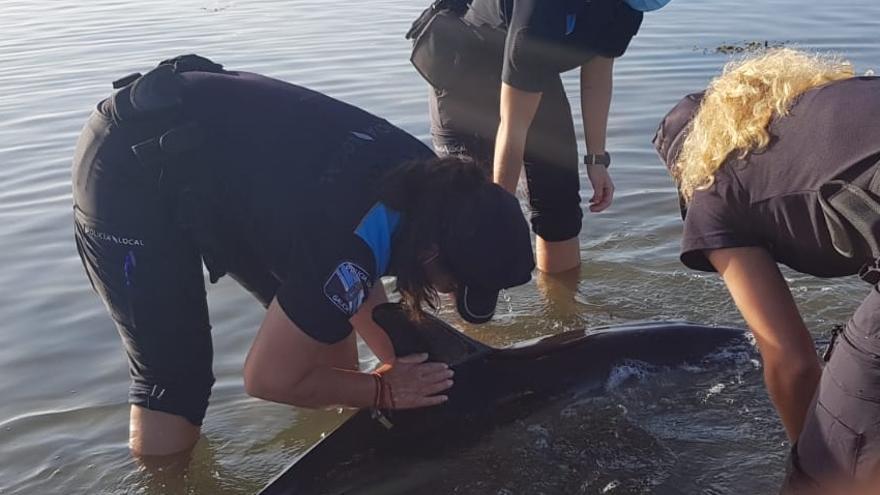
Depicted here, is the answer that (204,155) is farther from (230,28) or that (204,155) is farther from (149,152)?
(230,28)

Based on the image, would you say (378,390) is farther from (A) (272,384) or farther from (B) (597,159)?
(B) (597,159)

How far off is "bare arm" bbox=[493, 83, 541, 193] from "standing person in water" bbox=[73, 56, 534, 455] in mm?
1053

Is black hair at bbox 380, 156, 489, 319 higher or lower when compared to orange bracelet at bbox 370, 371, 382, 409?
higher

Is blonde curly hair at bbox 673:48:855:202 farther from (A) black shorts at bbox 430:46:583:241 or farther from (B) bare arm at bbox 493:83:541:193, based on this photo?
(A) black shorts at bbox 430:46:583:241

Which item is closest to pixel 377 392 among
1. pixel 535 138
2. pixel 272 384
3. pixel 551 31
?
pixel 272 384

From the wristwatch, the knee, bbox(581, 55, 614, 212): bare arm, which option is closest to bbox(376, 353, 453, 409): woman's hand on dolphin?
the knee

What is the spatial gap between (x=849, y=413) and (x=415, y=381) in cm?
159

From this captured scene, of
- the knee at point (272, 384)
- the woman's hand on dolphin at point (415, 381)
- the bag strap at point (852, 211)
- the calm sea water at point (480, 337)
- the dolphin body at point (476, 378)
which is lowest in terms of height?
the calm sea water at point (480, 337)

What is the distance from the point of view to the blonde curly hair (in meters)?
2.88

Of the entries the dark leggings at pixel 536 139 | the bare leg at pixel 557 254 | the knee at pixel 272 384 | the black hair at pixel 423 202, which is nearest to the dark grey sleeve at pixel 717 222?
the black hair at pixel 423 202

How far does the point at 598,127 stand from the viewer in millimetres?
5414

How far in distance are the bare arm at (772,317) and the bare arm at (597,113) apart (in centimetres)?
240

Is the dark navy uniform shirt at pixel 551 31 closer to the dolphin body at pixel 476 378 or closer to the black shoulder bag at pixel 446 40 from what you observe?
the black shoulder bag at pixel 446 40

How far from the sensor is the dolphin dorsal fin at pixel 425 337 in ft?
11.8
